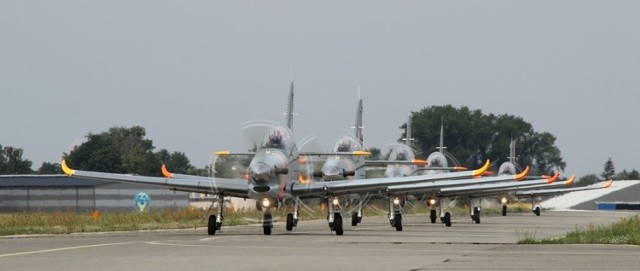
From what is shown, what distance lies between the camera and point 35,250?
29.1 metres

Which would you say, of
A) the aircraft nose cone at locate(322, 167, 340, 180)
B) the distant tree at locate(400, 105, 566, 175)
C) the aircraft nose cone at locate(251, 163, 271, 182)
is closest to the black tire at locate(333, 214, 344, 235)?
the aircraft nose cone at locate(251, 163, 271, 182)

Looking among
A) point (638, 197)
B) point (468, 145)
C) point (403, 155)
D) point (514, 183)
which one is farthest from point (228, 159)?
point (638, 197)

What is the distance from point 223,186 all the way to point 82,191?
4883 cm

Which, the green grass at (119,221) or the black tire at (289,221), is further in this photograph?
the black tire at (289,221)

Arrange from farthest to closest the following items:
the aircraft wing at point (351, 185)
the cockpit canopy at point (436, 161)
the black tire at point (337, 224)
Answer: the cockpit canopy at point (436, 161), the aircraft wing at point (351, 185), the black tire at point (337, 224)

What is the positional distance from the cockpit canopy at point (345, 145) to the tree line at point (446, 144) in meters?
67.2

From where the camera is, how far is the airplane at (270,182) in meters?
40.8

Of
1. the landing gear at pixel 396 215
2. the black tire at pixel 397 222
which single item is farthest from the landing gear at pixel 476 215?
the black tire at pixel 397 222

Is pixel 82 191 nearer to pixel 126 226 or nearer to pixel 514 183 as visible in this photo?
pixel 514 183

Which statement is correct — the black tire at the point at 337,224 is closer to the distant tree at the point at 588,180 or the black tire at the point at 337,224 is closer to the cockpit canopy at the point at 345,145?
the cockpit canopy at the point at 345,145

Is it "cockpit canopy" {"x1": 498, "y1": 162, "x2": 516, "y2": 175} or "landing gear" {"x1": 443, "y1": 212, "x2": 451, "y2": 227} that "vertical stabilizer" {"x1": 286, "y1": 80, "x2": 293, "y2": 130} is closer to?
"landing gear" {"x1": 443, "y1": 212, "x2": 451, "y2": 227}

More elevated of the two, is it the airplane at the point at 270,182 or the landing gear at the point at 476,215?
the airplane at the point at 270,182

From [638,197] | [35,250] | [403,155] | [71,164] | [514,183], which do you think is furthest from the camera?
[638,197]

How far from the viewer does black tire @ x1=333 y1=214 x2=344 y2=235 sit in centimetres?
4153
